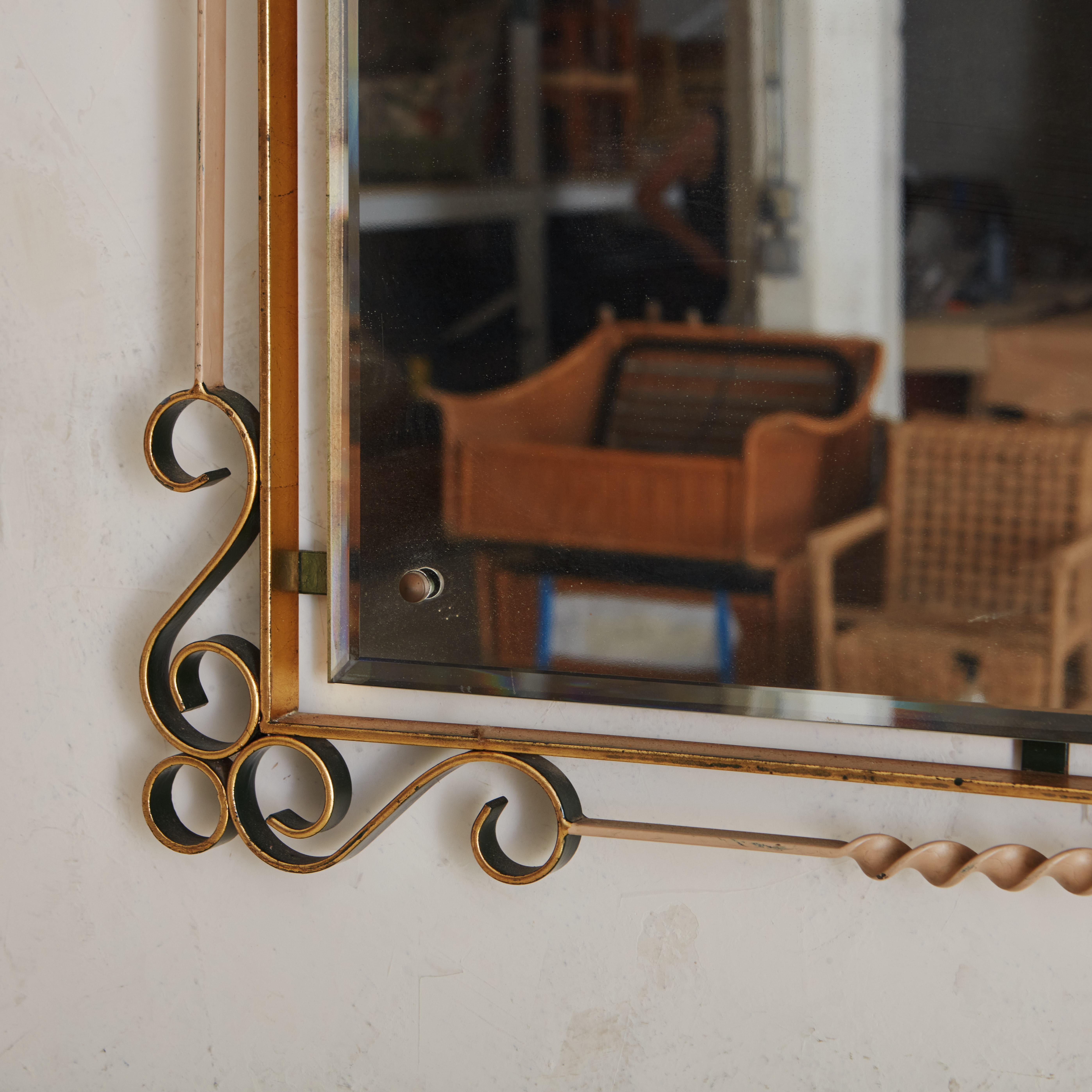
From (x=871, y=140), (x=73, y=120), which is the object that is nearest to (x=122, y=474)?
(x=73, y=120)

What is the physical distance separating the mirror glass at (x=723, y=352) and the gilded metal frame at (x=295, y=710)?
2cm

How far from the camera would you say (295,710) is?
0.66 meters

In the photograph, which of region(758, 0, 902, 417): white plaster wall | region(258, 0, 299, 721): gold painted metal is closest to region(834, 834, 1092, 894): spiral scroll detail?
region(758, 0, 902, 417): white plaster wall

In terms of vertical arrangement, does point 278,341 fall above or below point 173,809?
above

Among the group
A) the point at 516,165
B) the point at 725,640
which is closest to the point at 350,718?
the point at 725,640

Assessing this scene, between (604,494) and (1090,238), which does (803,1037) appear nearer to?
(604,494)

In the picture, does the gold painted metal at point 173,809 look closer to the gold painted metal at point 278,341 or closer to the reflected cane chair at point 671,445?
the gold painted metal at point 278,341

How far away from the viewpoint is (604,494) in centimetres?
59

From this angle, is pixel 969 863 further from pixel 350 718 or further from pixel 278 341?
pixel 278 341

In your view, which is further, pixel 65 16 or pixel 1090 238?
pixel 65 16

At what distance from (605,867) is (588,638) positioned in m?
0.15

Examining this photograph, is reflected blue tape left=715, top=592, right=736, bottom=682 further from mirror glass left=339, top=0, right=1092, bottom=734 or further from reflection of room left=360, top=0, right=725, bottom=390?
reflection of room left=360, top=0, right=725, bottom=390

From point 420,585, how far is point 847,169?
1.08ft

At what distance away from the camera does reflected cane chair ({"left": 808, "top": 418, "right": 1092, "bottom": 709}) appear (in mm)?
526
